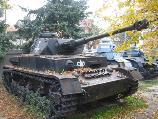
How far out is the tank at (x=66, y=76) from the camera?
27.1 ft

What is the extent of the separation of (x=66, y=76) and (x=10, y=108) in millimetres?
3334

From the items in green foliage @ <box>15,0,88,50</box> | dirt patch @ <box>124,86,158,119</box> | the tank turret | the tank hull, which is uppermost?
green foliage @ <box>15,0,88,50</box>

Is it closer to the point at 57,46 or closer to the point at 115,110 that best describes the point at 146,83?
the point at 115,110

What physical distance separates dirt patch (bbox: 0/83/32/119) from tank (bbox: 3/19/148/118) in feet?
1.07

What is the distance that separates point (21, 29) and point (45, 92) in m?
7.58

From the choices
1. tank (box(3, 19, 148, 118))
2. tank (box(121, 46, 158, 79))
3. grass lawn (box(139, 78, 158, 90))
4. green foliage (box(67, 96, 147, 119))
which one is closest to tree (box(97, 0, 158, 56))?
tank (box(3, 19, 148, 118))

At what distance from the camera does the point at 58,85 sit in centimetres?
836

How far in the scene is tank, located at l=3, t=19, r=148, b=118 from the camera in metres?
8.27

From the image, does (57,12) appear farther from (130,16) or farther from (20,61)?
(130,16)

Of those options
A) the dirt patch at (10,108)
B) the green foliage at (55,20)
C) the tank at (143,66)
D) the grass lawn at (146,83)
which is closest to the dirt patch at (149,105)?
the grass lawn at (146,83)

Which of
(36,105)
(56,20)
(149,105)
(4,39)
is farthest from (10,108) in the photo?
(56,20)

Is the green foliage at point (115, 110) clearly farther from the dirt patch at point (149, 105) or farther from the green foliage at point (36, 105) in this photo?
the green foliage at point (36, 105)

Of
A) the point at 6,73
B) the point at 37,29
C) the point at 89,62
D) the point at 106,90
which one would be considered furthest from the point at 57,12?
the point at 106,90

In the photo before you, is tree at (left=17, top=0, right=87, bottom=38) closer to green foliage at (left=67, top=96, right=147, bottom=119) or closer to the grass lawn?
the grass lawn
